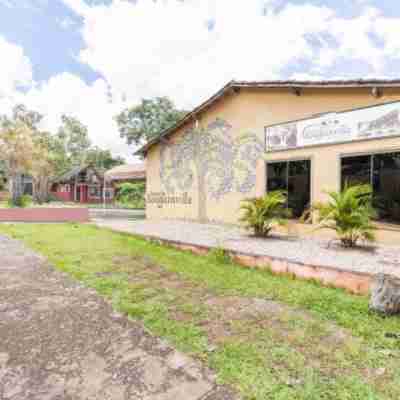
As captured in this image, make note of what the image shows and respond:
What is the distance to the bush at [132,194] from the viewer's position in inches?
1037

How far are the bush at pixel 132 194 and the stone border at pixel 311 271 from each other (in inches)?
846

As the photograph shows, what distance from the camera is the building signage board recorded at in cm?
594

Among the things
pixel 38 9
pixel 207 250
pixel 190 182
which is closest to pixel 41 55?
pixel 38 9

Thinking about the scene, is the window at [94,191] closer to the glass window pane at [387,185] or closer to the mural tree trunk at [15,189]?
the mural tree trunk at [15,189]

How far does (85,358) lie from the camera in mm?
2125

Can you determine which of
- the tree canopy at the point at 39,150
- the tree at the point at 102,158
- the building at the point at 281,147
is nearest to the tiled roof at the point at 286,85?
the building at the point at 281,147

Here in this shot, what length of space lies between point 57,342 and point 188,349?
1197 millimetres

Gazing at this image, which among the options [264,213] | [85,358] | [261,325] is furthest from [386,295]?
[264,213]

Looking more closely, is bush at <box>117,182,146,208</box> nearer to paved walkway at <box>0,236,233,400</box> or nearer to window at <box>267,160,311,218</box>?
window at <box>267,160,311,218</box>

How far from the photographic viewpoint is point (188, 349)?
88.2 inches

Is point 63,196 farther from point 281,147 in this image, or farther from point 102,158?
point 281,147

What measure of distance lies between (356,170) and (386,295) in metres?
4.44

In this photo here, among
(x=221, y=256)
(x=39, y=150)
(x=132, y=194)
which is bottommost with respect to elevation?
(x=221, y=256)

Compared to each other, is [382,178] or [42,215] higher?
[382,178]
